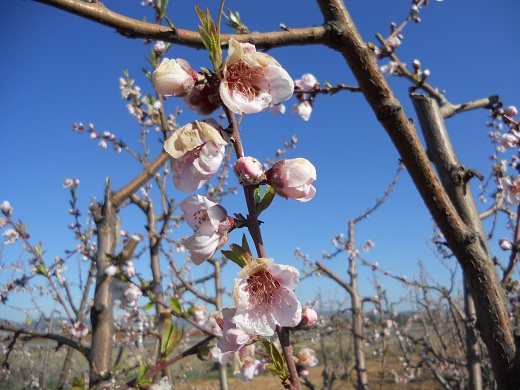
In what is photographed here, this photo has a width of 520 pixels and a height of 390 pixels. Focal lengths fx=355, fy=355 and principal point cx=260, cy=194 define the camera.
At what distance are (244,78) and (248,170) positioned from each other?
24 cm

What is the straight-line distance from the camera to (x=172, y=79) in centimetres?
67

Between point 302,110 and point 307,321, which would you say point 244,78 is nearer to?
point 307,321

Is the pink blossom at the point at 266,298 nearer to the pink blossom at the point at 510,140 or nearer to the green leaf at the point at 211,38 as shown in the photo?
the green leaf at the point at 211,38

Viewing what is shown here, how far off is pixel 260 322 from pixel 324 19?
876mm

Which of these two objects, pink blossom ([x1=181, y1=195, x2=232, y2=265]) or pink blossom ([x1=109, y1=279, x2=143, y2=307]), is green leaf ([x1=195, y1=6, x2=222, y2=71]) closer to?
pink blossom ([x1=181, y1=195, x2=232, y2=265])

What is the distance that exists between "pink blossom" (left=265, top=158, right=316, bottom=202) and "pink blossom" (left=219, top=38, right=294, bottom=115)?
0.41ft

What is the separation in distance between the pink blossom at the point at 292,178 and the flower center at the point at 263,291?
159 mm

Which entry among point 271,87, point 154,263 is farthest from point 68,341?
point 271,87

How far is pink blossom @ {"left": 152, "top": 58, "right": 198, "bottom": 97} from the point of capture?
0.67 metres

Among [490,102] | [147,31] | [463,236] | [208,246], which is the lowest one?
[208,246]

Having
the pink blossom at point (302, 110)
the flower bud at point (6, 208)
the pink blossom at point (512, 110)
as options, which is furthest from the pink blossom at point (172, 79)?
the flower bud at point (6, 208)

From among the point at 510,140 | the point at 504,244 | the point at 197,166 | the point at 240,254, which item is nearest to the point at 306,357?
the point at 240,254

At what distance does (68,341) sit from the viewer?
2.17 metres

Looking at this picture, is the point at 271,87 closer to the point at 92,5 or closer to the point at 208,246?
the point at 208,246
